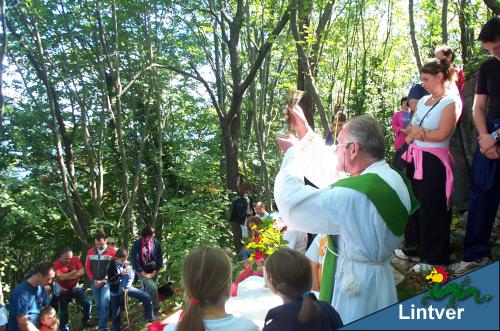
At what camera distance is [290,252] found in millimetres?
2016

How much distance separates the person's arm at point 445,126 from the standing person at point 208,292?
7.77 ft

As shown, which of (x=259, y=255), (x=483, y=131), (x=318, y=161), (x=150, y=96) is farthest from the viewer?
(x=150, y=96)

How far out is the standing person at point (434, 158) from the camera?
3623 millimetres

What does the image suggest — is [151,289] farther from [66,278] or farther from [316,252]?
[316,252]

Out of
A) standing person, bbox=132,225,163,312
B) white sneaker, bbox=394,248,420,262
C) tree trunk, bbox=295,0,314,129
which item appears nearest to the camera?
white sneaker, bbox=394,248,420,262

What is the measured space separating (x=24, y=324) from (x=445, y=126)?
5.01 meters

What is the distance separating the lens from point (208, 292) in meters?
1.97

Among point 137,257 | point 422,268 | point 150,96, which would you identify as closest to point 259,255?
point 422,268

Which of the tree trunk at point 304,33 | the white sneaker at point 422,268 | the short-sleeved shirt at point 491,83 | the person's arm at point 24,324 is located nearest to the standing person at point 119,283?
the person's arm at point 24,324

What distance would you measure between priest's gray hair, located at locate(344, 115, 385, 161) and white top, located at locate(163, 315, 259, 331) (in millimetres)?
972

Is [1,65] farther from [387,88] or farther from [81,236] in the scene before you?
[387,88]

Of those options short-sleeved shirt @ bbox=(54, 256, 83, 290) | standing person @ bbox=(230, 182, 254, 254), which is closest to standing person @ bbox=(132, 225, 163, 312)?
short-sleeved shirt @ bbox=(54, 256, 83, 290)

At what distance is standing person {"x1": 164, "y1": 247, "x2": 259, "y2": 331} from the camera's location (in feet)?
6.34

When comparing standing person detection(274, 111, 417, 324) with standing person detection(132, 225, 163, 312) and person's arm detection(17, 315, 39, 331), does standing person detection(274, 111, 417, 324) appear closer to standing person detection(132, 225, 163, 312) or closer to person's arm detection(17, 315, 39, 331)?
person's arm detection(17, 315, 39, 331)
